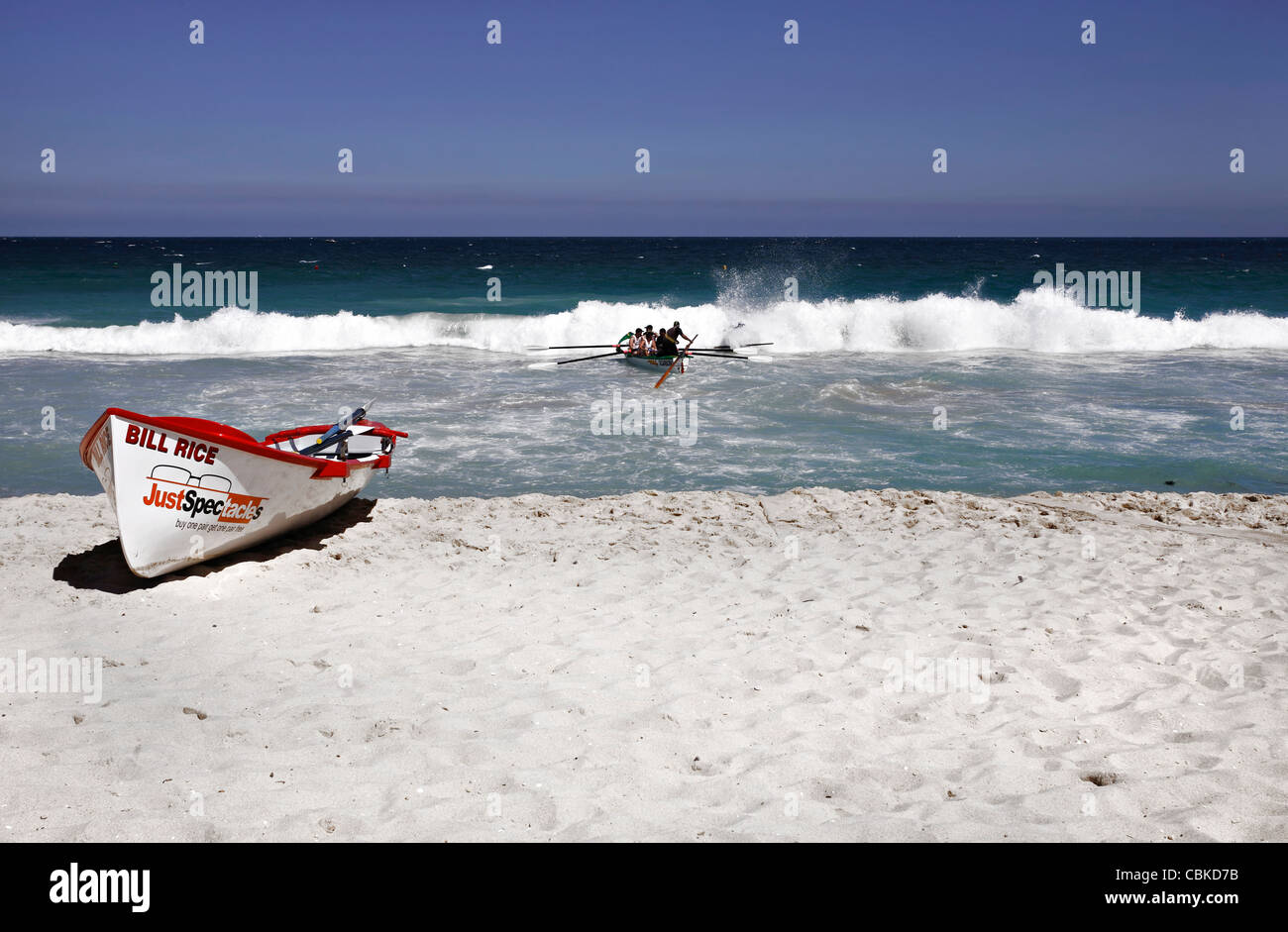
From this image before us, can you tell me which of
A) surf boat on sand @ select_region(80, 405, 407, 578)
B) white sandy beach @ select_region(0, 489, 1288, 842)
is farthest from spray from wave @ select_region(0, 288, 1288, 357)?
surf boat on sand @ select_region(80, 405, 407, 578)

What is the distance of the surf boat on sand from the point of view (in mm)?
6516

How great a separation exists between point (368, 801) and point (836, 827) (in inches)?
82.0

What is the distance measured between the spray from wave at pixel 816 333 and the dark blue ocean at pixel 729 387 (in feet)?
0.27

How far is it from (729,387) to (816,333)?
29.0 ft

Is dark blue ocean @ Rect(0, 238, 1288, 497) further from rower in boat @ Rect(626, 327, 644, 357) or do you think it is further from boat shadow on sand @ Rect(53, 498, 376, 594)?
boat shadow on sand @ Rect(53, 498, 376, 594)

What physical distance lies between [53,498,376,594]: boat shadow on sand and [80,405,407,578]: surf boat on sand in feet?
0.43

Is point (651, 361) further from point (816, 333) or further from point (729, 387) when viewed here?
point (816, 333)

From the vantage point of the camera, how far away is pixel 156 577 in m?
6.84

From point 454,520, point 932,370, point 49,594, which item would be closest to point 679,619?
point 454,520

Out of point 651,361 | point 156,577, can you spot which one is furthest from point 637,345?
point 156,577

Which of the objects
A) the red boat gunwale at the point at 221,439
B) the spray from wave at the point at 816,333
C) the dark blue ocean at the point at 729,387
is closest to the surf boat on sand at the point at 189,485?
the red boat gunwale at the point at 221,439

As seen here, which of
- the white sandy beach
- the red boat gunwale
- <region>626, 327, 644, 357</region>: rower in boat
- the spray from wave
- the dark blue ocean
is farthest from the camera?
the spray from wave

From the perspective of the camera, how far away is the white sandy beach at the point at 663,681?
3.77 m

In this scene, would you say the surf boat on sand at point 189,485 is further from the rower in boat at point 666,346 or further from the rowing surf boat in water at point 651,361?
the rower in boat at point 666,346
